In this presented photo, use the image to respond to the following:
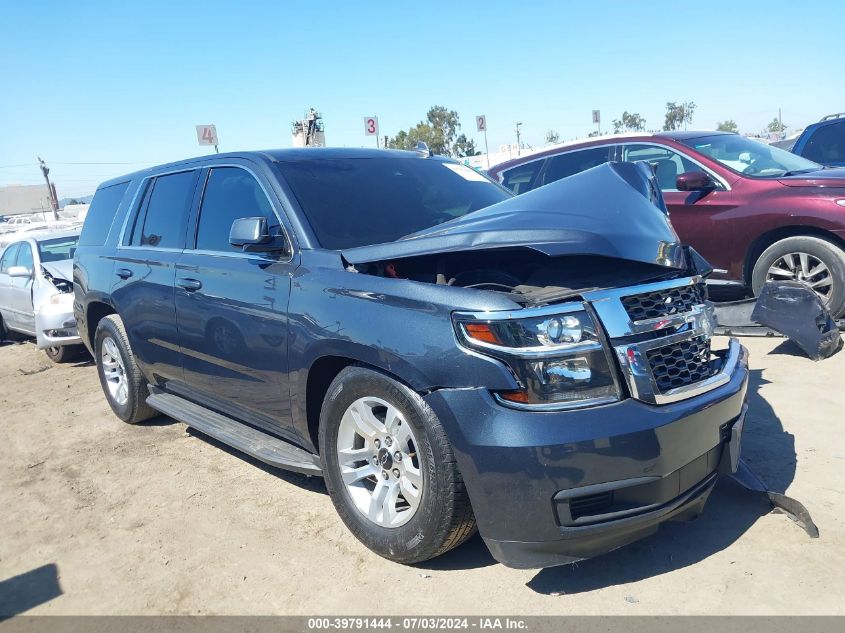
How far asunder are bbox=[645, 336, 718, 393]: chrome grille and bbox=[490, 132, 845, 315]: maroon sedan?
3589mm

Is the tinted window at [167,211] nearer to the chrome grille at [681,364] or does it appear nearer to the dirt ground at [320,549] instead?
the dirt ground at [320,549]

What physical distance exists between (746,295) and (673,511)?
181 inches

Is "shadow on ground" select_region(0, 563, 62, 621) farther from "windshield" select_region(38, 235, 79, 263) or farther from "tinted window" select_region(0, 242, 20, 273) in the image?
"tinted window" select_region(0, 242, 20, 273)

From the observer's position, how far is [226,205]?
4090 mm

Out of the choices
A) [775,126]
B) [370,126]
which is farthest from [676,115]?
[370,126]

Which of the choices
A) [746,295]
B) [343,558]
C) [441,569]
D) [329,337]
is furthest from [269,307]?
[746,295]

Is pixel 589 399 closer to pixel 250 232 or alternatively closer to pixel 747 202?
pixel 250 232

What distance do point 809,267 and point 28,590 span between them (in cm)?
609

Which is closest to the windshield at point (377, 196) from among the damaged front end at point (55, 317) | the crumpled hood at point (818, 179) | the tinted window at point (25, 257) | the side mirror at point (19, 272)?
the crumpled hood at point (818, 179)

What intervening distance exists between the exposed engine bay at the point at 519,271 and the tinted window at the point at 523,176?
4809mm

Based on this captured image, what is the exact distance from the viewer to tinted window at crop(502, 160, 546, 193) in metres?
7.79

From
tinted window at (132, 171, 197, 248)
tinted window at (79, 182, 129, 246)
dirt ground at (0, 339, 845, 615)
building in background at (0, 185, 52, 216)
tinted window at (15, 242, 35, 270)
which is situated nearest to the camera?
dirt ground at (0, 339, 845, 615)

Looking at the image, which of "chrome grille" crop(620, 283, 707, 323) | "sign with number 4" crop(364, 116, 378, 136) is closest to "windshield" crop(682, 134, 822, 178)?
"chrome grille" crop(620, 283, 707, 323)

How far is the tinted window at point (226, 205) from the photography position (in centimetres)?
382
